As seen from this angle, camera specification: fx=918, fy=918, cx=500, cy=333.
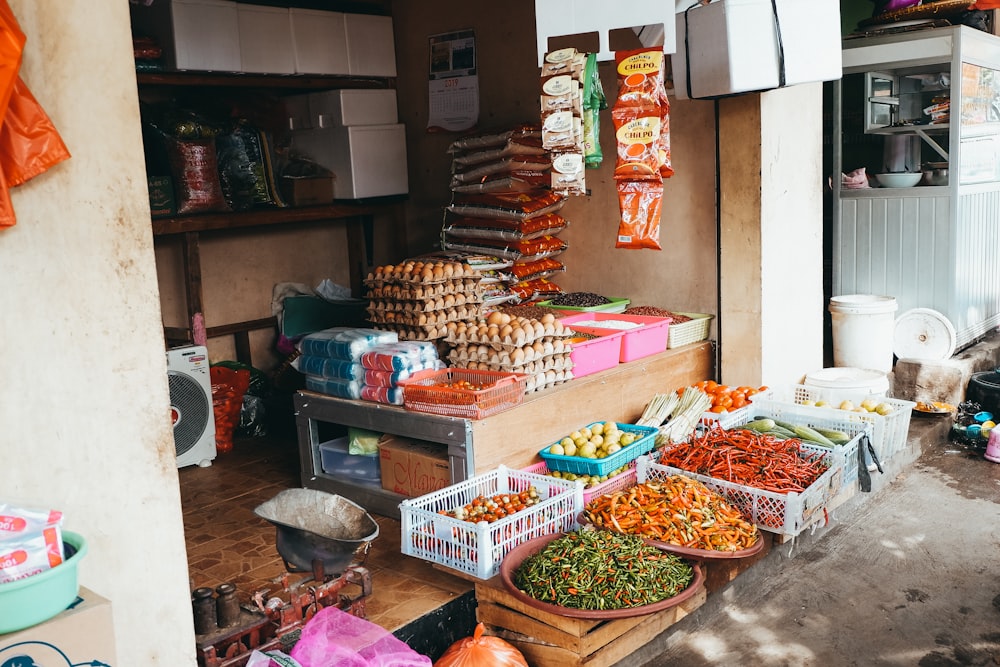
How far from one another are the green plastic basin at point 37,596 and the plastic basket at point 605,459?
3.02 m

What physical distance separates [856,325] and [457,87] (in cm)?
358

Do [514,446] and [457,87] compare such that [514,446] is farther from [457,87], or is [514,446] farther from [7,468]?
[457,87]

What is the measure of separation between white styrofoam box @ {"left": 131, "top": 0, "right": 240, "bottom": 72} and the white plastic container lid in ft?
17.8

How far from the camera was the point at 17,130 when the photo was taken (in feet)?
8.29

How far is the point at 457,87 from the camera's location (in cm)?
730

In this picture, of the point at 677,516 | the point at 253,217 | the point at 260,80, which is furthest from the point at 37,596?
the point at 260,80

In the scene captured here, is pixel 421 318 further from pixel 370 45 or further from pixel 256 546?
pixel 370 45

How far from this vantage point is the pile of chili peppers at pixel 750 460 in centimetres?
469

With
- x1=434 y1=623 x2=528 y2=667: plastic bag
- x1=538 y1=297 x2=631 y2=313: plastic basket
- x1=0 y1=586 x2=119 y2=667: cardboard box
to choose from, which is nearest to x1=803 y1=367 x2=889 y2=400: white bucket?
x1=538 y1=297 x2=631 y2=313: plastic basket

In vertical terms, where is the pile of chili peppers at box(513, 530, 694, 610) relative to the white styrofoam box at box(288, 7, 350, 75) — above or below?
below

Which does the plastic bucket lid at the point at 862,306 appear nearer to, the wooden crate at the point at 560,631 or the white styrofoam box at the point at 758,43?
the white styrofoam box at the point at 758,43

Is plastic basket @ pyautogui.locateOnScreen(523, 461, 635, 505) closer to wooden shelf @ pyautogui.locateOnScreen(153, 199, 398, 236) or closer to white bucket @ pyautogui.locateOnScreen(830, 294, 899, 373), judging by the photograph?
white bucket @ pyautogui.locateOnScreen(830, 294, 899, 373)

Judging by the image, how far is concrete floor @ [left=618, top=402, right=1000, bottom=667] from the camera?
399 centimetres

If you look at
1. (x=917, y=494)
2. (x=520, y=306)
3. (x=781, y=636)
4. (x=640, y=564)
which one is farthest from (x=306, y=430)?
(x=917, y=494)
